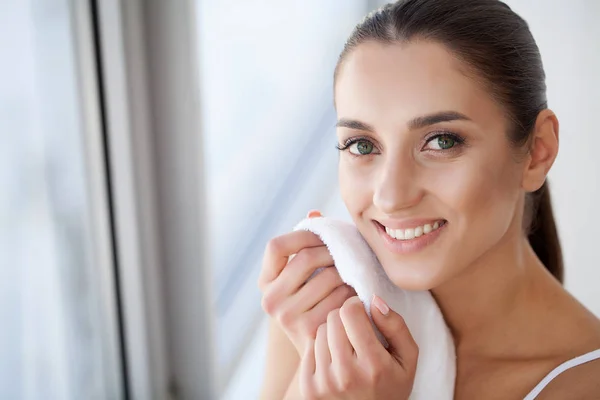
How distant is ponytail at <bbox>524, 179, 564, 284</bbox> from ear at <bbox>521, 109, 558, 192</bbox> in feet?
0.47

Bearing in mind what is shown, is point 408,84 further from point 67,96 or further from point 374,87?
point 67,96

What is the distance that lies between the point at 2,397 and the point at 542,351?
88cm

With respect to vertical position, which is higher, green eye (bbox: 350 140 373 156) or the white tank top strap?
green eye (bbox: 350 140 373 156)

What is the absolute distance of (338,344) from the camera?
29.8 inches

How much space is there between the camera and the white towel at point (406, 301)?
87 centimetres

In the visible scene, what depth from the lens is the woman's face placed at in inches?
30.1

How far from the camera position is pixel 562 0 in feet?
4.01

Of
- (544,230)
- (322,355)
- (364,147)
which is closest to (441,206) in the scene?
(364,147)

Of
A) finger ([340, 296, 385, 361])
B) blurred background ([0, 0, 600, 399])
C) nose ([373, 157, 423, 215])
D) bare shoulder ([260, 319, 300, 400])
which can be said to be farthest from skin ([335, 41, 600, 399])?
blurred background ([0, 0, 600, 399])

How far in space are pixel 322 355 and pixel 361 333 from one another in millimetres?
65

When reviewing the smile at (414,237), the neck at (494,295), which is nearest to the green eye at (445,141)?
the smile at (414,237)

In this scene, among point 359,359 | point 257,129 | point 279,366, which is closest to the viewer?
point 359,359

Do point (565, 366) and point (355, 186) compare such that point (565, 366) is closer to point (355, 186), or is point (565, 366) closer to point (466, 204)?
point (466, 204)

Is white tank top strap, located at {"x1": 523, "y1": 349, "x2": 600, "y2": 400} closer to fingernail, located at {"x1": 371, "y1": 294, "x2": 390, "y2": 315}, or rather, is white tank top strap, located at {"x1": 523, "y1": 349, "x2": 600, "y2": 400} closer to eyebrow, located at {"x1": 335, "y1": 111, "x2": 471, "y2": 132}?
fingernail, located at {"x1": 371, "y1": 294, "x2": 390, "y2": 315}
